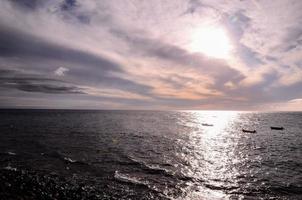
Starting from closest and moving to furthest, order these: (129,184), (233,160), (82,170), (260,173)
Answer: (129,184) < (82,170) < (260,173) < (233,160)

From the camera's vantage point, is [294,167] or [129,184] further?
[294,167]

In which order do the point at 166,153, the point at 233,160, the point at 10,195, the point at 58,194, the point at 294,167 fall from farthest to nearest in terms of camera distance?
1. the point at 166,153
2. the point at 233,160
3. the point at 294,167
4. the point at 58,194
5. the point at 10,195

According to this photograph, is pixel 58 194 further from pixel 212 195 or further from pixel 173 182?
pixel 212 195

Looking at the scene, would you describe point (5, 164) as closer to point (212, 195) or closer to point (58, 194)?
point (58, 194)

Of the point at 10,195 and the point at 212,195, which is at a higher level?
the point at 10,195

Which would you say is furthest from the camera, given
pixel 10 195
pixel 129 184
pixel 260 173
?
pixel 260 173

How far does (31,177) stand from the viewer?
21.1 metres

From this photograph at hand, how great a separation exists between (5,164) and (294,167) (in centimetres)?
4146

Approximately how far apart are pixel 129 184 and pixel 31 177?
33.6ft

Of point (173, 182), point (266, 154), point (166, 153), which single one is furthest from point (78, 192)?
point (266, 154)

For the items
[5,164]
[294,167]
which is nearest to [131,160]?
[5,164]

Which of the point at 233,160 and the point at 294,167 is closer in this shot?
the point at 294,167

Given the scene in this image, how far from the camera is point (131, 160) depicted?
104 feet

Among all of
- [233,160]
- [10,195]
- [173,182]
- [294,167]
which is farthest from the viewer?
[233,160]
